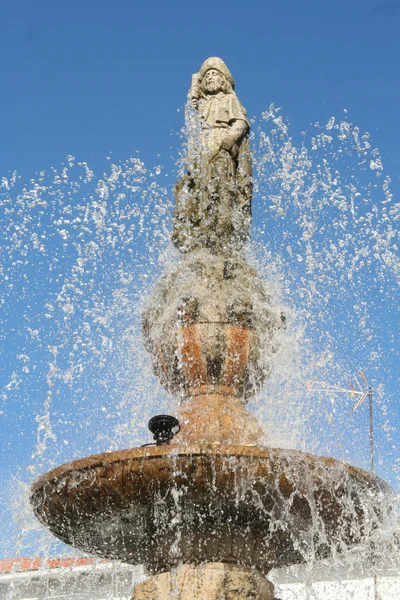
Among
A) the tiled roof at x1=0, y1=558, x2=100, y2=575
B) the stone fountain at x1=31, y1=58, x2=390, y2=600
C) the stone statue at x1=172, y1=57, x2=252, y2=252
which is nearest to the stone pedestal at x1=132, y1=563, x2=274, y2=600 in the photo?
the stone fountain at x1=31, y1=58, x2=390, y2=600

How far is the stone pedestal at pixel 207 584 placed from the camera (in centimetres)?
498

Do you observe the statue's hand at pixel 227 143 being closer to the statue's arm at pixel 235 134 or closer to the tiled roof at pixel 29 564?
the statue's arm at pixel 235 134

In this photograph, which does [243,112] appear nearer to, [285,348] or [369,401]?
[285,348]

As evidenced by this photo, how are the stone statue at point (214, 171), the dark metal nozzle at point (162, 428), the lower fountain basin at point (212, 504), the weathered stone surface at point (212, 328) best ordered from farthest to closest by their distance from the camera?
the stone statue at point (214, 171)
the weathered stone surface at point (212, 328)
the dark metal nozzle at point (162, 428)
the lower fountain basin at point (212, 504)

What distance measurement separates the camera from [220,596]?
4969 millimetres

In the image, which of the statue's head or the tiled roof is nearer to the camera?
the statue's head

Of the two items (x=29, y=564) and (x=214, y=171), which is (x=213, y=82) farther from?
(x=29, y=564)

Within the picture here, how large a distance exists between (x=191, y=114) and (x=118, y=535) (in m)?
4.43

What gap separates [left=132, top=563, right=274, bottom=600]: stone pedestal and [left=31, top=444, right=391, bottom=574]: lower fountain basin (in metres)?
0.07

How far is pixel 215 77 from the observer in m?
7.97

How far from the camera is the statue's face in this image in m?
7.93

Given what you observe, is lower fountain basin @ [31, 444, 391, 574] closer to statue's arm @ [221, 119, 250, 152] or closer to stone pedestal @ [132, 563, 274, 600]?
stone pedestal @ [132, 563, 274, 600]

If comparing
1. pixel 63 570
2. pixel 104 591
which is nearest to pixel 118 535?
pixel 63 570

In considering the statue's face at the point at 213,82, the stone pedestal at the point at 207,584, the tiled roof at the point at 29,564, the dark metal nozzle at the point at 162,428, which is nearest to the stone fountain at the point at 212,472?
the stone pedestal at the point at 207,584
